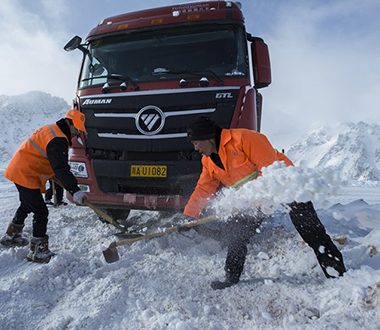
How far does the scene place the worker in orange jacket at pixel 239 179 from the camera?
228 cm

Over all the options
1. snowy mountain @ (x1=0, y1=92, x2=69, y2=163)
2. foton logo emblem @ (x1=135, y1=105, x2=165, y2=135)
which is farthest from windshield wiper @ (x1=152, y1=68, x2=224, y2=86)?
snowy mountain @ (x1=0, y1=92, x2=69, y2=163)

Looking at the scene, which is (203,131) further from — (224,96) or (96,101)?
(96,101)

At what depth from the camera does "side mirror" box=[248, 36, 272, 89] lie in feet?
12.6

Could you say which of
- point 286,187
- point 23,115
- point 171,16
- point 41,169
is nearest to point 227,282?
point 286,187

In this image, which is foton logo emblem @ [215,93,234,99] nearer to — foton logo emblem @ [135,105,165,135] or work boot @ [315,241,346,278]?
foton logo emblem @ [135,105,165,135]

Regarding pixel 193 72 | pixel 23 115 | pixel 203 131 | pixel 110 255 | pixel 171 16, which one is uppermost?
pixel 171 16

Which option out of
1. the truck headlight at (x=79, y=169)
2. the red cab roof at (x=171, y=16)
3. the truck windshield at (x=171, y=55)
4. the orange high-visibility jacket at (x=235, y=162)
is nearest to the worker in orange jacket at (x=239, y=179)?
the orange high-visibility jacket at (x=235, y=162)

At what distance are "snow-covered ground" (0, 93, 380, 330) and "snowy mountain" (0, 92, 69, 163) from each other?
148179 mm

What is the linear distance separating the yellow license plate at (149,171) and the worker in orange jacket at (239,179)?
63 cm

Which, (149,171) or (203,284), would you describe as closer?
(203,284)

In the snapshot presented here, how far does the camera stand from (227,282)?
8.21 ft

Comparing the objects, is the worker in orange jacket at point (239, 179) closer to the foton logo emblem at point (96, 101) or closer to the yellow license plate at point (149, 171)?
the yellow license plate at point (149, 171)

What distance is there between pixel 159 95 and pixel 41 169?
4.92 feet

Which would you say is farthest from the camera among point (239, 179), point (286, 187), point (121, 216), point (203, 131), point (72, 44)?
point (121, 216)
